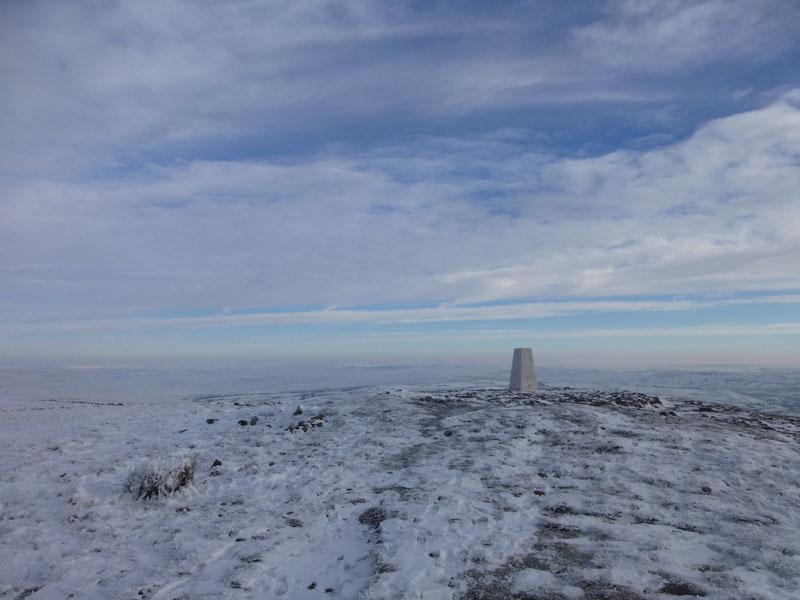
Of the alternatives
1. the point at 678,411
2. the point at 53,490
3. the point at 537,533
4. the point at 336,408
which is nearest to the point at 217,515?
the point at 53,490

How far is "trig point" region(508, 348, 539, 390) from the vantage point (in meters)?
21.8

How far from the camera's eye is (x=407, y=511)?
7.01m

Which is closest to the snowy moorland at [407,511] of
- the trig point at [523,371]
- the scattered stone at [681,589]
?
the scattered stone at [681,589]

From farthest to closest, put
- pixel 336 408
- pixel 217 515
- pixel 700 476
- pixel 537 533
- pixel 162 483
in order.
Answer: pixel 336 408, pixel 700 476, pixel 162 483, pixel 217 515, pixel 537 533

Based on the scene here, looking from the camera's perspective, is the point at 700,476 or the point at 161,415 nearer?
the point at 700,476

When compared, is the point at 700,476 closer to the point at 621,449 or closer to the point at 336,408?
the point at 621,449

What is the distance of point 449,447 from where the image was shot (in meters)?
10.9

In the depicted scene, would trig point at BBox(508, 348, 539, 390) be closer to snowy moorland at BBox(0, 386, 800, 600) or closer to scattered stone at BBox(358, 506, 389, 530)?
snowy moorland at BBox(0, 386, 800, 600)

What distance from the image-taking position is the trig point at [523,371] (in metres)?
21.8

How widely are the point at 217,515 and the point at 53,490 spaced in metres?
2.99

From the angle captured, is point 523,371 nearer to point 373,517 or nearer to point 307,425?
point 307,425

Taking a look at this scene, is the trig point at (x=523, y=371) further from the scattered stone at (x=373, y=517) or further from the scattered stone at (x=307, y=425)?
the scattered stone at (x=373, y=517)

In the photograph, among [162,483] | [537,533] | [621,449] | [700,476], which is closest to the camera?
[537,533]

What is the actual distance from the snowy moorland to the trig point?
8771mm
